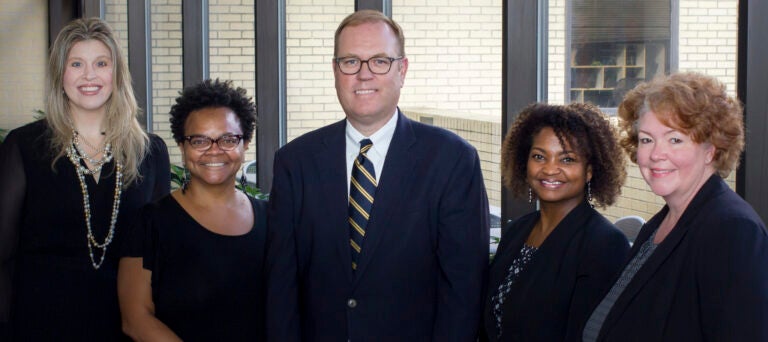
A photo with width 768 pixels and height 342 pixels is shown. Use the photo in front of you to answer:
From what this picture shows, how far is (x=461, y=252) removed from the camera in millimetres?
2922

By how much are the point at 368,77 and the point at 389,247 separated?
0.51 m

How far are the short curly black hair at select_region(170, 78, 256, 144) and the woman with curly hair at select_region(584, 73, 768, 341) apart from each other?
4.64ft

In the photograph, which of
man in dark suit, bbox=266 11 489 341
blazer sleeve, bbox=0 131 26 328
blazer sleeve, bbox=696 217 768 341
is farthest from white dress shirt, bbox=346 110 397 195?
blazer sleeve, bbox=0 131 26 328

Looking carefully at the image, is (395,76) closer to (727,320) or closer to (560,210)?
(560,210)

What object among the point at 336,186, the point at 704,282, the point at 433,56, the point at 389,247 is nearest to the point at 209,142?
the point at 336,186

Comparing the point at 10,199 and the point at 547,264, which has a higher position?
the point at 10,199

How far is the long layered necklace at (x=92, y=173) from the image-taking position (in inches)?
141

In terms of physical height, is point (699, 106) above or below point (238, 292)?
above

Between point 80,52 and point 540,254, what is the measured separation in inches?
75.2

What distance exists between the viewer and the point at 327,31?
263 inches

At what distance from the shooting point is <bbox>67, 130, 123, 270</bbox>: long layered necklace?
3.58 meters

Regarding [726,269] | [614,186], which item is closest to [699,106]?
[726,269]

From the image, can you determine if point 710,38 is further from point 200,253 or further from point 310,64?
point 310,64

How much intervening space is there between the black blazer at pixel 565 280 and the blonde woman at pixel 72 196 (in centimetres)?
149
